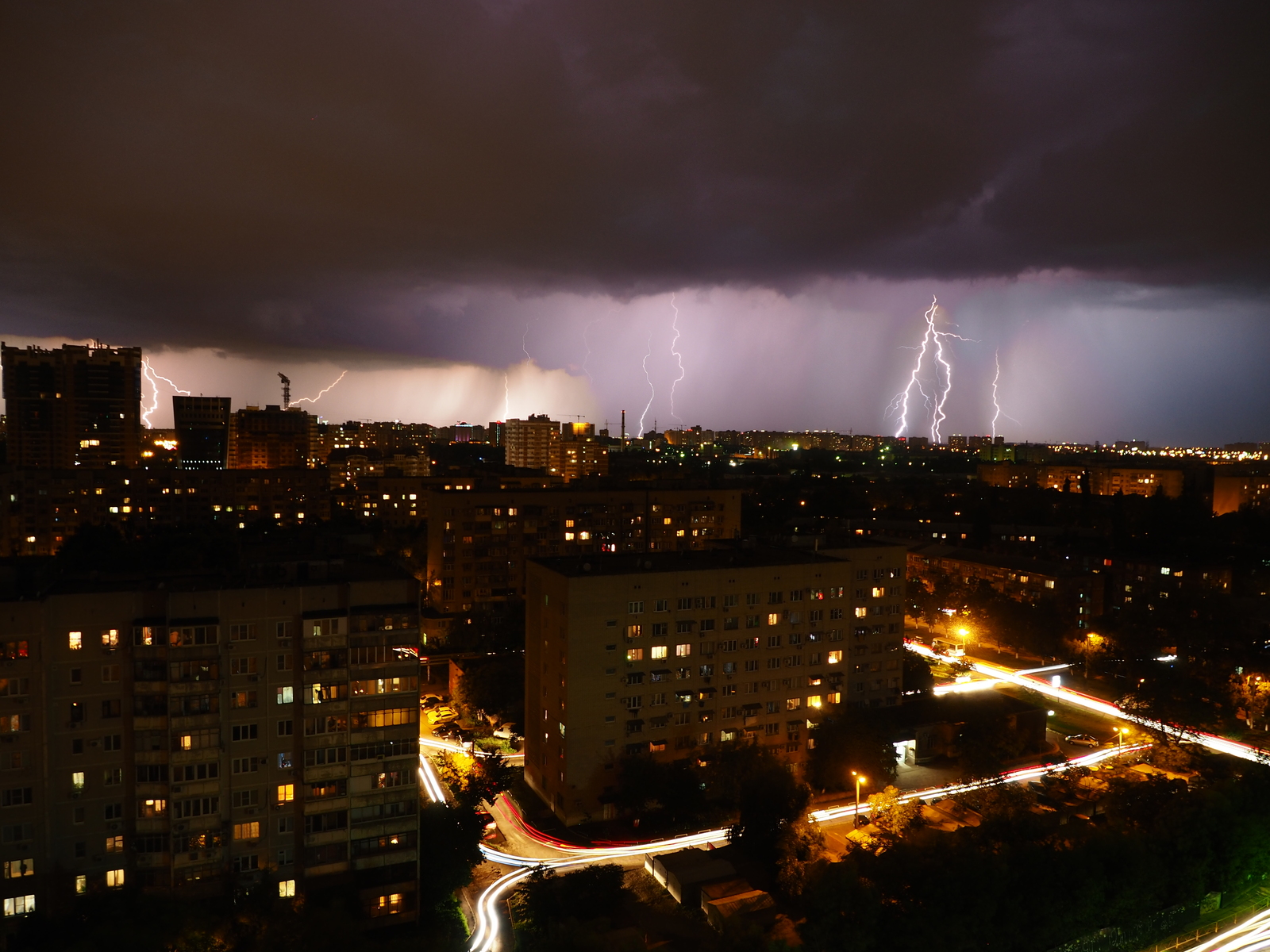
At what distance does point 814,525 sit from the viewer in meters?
39.9

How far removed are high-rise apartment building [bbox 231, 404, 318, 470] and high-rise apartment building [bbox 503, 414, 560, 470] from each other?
1646 cm

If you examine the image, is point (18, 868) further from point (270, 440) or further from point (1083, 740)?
point (270, 440)

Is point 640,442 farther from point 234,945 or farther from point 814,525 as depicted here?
point 234,945

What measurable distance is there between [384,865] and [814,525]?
31.6m

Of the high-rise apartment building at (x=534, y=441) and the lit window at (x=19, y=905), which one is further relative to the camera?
the high-rise apartment building at (x=534, y=441)

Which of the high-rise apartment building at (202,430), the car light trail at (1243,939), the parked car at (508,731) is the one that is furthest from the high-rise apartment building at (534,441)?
the car light trail at (1243,939)

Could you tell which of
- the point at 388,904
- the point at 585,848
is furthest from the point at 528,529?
the point at 388,904

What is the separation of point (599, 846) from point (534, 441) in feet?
185

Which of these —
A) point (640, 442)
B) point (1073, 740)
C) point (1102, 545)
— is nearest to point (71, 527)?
point (1073, 740)

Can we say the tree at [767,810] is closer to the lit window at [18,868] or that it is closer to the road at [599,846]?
the road at [599,846]

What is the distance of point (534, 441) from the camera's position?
68.6 metres

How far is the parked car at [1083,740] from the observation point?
17812mm

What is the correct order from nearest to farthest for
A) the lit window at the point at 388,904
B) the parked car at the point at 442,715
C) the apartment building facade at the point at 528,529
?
the lit window at the point at 388,904, the parked car at the point at 442,715, the apartment building facade at the point at 528,529

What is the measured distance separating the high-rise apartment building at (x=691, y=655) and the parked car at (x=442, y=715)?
3755 mm
